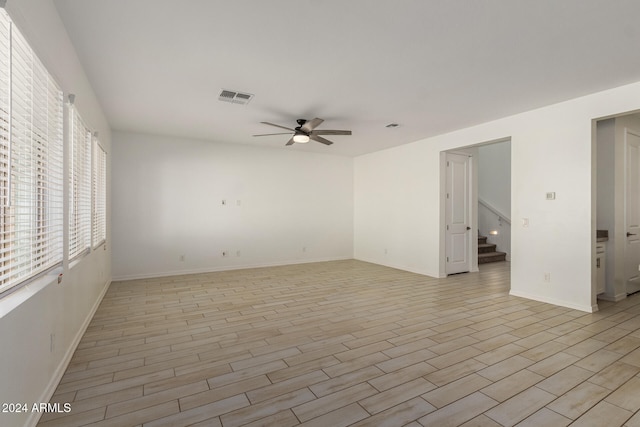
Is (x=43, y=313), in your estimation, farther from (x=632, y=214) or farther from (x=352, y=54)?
(x=632, y=214)

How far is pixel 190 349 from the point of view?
2838 millimetres

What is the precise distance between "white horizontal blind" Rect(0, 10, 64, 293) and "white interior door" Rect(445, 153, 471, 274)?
5.59 metres

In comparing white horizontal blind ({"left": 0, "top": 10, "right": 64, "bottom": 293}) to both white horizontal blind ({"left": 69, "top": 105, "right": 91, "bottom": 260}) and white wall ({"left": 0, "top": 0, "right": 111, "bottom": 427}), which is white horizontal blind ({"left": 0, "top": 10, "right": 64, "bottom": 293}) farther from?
white horizontal blind ({"left": 69, "top": 105, "right": 91, "bottom": 260})

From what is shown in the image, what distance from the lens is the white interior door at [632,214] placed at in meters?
4.52

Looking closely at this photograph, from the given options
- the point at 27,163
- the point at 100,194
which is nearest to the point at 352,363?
the point at 27,163

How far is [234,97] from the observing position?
12.7 feet

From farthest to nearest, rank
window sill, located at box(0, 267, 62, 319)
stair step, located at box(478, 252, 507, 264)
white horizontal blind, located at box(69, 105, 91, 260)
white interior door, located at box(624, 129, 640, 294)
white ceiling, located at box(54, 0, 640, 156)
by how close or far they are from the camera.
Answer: stair step, located at box(478, 252, 507, 264) < white interior door, located at box(624, 129, 640, 294) < white horizontal blind, located at box(69, 105, 91, 260) < white ceiling, located at box(54, 0, 640, 156) < window sill, located at box(0, 267, 62, 319)

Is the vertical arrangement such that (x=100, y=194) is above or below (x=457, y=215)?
above

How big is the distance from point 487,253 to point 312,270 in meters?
4.30

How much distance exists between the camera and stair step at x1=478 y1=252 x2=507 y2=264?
7.21 metres

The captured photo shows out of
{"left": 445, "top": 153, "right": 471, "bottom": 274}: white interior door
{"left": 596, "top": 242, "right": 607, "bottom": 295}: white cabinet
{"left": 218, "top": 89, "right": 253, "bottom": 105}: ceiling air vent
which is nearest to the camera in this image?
{"left": 218, "top": 89, "right": 253, "bottom": 105}: ceiling air vent

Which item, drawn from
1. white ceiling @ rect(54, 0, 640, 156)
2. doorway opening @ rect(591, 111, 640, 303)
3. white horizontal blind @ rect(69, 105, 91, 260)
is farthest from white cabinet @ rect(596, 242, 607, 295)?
white horizontal blind @ rect(69, 105, 91, 260)

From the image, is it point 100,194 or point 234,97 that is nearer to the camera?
point 234,97

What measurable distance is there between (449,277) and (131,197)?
5.94m
